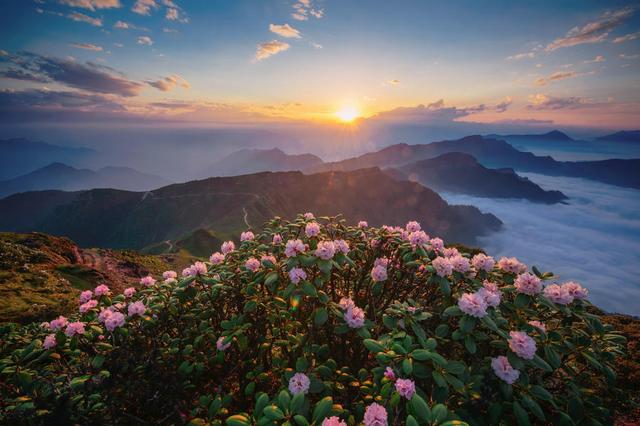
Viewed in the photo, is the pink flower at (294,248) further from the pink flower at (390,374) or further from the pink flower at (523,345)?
the pink flower at (523,345)

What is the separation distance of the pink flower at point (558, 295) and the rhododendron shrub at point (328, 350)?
0.8 inches

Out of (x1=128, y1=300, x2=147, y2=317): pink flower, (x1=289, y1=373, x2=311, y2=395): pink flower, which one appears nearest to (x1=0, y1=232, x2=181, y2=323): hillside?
(x1=128, y1=300, x2=147, y2=317): pink flower

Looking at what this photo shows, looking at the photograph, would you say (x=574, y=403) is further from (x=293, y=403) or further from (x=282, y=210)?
(x=282, y=210)

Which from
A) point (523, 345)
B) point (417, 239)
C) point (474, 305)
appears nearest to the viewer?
point (523, 345)

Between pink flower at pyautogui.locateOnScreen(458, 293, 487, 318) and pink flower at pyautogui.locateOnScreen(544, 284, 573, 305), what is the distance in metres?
1.31

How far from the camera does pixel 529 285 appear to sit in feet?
13.6

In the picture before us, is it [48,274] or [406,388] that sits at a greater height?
[406,388]

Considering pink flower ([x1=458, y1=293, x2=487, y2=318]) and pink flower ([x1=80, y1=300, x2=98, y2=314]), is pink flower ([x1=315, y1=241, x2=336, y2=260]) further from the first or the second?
pink flower ([x1=80, y1=300, x2=98, y2=314])

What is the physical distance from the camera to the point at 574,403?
11.6 ft

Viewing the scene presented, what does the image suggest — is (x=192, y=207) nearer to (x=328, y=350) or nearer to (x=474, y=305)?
(x=328, y=350)

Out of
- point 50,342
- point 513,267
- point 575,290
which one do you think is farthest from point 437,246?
point 50,342

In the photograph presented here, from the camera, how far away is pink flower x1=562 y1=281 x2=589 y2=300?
14.3 ft

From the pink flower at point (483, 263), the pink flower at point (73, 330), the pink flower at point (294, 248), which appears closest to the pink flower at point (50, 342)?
the pink flower at point (73, 330)

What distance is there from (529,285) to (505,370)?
1.37 m
